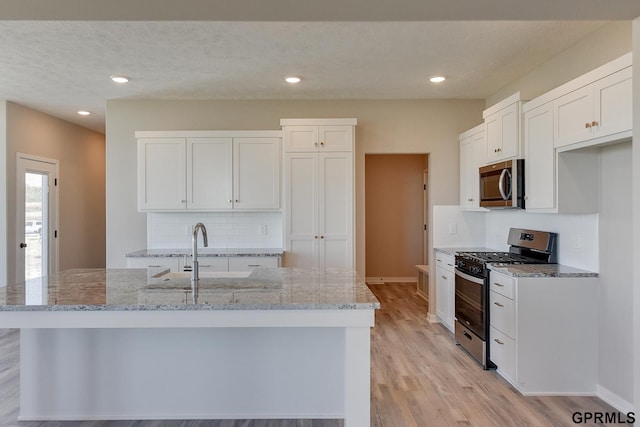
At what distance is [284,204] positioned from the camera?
448 centimetres

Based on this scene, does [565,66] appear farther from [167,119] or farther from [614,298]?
[167,119]

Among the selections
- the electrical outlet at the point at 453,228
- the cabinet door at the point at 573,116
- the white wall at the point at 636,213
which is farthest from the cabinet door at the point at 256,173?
the white wall at the point at 636,213

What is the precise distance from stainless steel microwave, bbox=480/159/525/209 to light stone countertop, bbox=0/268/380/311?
169 centimetres

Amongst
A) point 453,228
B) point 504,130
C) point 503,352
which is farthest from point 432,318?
point 504,130

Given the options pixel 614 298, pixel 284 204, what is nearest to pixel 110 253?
pixel 284 204

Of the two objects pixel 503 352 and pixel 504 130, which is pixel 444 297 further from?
pixel 504 130

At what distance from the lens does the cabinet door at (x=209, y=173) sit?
459 centimetres

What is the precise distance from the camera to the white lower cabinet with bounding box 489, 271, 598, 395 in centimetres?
290

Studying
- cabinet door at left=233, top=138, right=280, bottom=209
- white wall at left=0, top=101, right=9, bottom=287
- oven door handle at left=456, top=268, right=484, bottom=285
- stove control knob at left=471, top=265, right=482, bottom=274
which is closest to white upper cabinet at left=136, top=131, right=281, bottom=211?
cabinet door at left=233, top=138, right=280, bottom=209

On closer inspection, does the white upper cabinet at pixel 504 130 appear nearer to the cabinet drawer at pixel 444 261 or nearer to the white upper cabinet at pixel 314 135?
the cabinet drawer at pixel 444 261

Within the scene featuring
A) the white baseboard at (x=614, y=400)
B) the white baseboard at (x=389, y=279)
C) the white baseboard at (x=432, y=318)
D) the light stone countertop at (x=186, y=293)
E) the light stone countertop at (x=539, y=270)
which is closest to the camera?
the light stone countertop at (x=186, y=293)

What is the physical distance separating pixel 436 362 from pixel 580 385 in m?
1.05

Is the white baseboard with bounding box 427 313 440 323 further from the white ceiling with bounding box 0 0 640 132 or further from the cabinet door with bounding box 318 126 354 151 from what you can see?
the white ceiling with bounding box 0 0 640 132

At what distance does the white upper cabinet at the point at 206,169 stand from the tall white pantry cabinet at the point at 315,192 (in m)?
0.23
